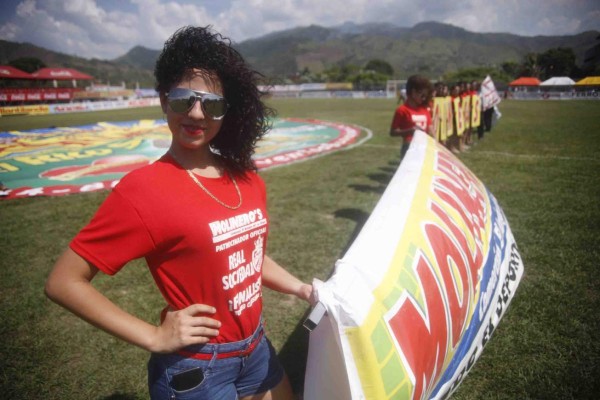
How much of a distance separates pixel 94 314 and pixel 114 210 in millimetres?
352

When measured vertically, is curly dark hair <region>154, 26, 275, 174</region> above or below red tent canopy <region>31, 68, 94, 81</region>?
below

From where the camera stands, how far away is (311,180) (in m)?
8.28

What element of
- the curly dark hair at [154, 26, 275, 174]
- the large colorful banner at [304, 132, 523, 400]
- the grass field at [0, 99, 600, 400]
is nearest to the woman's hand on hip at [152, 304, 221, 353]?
the large colorful banner at [304, 132, 523, 400]

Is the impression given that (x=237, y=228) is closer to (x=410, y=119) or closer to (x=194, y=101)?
(x=194, y=101)

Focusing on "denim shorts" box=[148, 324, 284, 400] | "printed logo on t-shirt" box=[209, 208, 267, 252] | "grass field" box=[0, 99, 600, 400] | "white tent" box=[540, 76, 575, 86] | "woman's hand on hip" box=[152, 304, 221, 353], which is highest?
"white tent" box=[540, 76, 575, 86]

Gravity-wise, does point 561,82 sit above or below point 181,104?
above

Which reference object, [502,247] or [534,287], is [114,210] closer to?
[502,247]

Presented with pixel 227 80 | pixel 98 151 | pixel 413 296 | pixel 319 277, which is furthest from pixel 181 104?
pixel 98 151

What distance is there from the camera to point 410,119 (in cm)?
590

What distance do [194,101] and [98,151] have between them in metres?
12.3

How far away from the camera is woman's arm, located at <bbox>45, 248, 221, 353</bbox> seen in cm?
112

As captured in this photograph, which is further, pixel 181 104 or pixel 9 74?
pixel 9 74

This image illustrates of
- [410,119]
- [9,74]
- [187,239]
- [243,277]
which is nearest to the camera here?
[187,239]

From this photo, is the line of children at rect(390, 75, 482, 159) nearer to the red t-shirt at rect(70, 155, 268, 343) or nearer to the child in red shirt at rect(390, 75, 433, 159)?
the child in red shirt at rect(390, 75, 433, 159)
